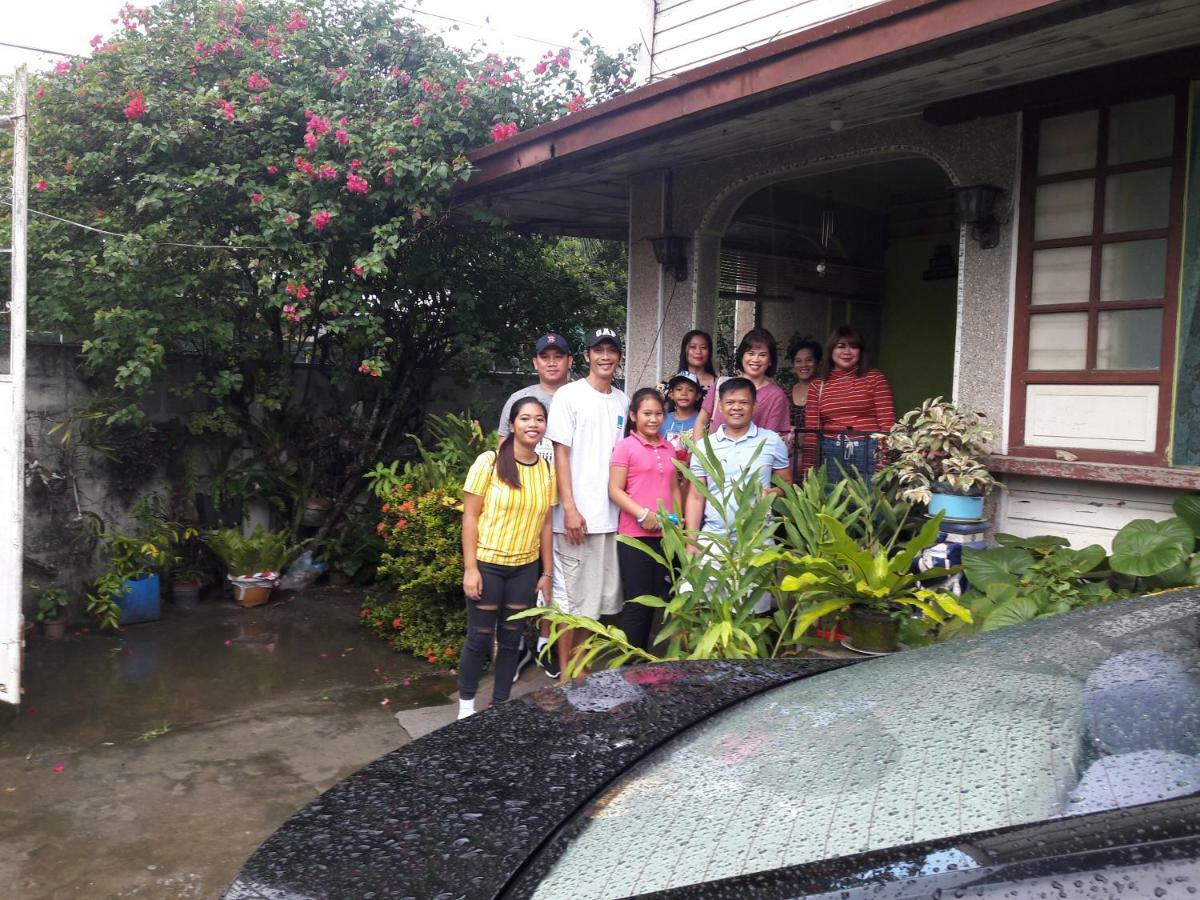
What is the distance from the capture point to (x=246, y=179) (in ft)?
22.8

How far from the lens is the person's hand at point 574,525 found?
15.9 ft

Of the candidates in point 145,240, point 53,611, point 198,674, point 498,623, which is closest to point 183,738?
point 198,674

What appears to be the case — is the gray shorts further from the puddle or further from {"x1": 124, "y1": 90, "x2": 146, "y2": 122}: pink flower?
{"x1": 124, "y1": 90, "x2": 146, "y2": 122}: pink flower

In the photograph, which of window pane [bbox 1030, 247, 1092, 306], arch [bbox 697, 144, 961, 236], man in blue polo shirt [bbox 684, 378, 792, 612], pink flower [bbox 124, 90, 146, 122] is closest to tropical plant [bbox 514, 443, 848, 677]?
man in blue polo shirt [bbox 684, 378, 792, 612]

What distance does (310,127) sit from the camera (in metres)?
6.72

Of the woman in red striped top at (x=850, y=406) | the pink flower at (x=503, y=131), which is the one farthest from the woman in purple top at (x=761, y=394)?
the pink flower at (x=503, y=131)

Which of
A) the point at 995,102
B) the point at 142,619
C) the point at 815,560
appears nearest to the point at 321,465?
the point at 142,619

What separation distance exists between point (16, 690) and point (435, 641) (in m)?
2.32

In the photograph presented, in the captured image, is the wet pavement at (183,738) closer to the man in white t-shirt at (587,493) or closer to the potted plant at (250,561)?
the potted plant at (250,561)

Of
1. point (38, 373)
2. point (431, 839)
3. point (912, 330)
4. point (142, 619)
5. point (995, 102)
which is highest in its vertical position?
point (995, 102)

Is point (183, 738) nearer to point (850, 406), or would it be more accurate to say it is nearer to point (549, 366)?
point (549, 366)

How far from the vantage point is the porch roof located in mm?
4004

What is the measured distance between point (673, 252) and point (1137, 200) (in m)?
Result: 3.18

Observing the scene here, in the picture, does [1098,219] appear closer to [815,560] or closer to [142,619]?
[815,560]
